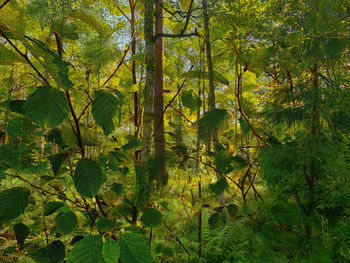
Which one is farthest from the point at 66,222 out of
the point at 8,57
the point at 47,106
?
the point at 8,57

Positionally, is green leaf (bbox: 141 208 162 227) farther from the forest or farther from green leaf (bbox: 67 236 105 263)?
green leaf (bbox: 67 236 105 263)

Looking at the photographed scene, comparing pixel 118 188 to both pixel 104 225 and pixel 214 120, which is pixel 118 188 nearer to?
pixel 104 225

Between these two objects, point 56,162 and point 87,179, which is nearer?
point 87,179

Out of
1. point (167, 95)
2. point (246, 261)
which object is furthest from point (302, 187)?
point (167, 95)

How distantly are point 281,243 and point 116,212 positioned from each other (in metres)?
0.82

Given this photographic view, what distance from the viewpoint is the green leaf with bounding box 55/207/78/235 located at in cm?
72

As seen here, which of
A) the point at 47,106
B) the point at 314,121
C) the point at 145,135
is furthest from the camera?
the point at 145,135

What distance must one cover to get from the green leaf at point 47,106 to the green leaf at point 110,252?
35 cm

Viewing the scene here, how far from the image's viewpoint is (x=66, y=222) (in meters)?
0.73

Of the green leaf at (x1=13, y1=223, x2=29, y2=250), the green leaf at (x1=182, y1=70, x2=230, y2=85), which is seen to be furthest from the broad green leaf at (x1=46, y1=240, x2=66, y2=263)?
the green leaf at (x1=182, y1=70, x2=230, y2=85)

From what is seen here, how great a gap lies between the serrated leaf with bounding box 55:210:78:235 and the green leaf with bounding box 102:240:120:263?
183mm

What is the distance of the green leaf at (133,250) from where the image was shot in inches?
24.7

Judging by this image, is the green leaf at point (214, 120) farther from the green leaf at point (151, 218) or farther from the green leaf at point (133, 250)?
the green leaf at point (133, 250)

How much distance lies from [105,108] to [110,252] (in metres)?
0.39
